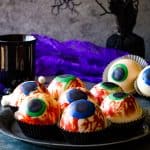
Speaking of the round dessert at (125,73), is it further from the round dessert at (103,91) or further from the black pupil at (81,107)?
the black pupil at (81,107)

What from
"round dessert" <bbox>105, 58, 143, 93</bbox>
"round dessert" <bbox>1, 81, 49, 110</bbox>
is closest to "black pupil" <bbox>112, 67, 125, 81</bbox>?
"round dessert" <bbox>105, 58, 143, 93</bbox>

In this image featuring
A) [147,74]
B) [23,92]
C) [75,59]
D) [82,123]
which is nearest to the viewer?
[82,123]

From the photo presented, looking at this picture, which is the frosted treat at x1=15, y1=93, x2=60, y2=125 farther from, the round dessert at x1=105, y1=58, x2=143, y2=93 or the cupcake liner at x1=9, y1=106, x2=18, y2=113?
the round dessert at x1=105, y1=58, x2=143, y2=93

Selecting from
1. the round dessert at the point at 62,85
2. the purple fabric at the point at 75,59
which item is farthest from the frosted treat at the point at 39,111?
the purple fabric at the point at 75,59

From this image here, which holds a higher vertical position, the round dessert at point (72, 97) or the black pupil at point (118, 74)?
the round dessert at point (72, 97)

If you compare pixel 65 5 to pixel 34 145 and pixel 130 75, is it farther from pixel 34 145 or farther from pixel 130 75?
pixel 34 145

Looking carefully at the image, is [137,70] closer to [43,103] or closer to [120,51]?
[120,51]

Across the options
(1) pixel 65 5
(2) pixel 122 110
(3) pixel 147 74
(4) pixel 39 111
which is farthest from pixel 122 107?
(1) pixel 65 5
